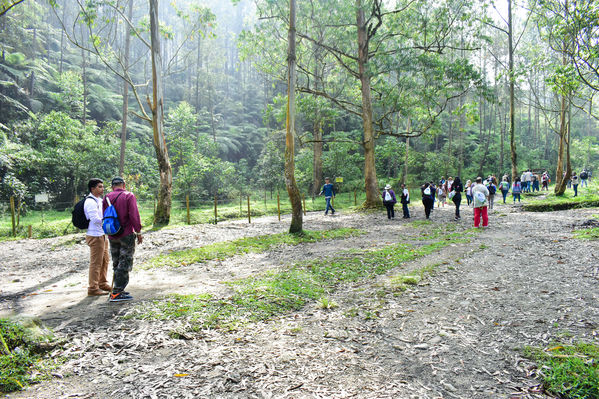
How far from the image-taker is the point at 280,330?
162 inches

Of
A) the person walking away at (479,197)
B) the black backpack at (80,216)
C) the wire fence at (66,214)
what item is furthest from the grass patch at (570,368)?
the wire fence at (66,214)

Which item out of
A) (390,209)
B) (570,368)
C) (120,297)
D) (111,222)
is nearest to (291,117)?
(111,222)

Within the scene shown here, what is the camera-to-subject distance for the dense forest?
46.0 ft

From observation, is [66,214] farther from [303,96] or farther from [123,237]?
[123,237]

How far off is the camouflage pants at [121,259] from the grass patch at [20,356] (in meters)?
1.44

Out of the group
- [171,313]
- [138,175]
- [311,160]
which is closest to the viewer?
[171,313]

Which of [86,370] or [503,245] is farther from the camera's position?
[503,245]

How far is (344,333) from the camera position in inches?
159

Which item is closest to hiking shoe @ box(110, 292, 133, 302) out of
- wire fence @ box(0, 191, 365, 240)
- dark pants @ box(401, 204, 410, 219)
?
wire fence @ box(0, 191, 365, 240)

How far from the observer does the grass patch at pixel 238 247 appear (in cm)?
792

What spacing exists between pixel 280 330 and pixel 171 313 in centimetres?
152

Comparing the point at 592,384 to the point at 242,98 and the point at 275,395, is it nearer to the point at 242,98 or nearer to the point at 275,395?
the point at 275,395

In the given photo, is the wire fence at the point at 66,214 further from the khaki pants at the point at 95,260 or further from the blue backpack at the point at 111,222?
the blue backpack at the point at 111,222

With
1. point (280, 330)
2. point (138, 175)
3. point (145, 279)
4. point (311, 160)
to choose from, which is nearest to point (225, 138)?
point (311, 160)
